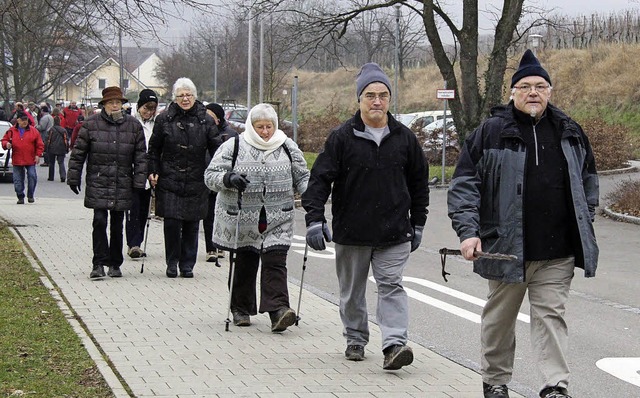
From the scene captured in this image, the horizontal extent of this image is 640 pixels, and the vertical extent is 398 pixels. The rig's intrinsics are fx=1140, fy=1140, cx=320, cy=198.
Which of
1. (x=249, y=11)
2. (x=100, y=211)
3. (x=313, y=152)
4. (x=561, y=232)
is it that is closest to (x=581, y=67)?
(x=313, y=152)

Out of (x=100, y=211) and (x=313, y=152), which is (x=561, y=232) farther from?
(x=313, y=152)

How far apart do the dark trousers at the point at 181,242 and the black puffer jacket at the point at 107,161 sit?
0.50m

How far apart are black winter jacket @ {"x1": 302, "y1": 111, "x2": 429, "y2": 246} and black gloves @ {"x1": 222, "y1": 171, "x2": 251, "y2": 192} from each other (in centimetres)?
119

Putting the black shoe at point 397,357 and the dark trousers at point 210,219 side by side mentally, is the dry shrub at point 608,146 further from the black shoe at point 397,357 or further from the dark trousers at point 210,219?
the black shoe at point 397,357

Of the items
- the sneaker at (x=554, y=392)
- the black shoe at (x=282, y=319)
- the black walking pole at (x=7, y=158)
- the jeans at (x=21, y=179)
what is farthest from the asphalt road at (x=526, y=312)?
the black walking pole at (x=7, y=158)

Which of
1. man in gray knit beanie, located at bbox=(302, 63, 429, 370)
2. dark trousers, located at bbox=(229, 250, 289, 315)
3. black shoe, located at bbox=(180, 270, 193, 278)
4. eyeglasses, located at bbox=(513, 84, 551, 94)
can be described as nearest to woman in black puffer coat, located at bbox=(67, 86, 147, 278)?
black shoe, located at bbox=(180, 270, 193, 278)

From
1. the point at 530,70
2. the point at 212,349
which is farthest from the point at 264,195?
the point at 530,70

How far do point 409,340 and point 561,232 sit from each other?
2.84 meters

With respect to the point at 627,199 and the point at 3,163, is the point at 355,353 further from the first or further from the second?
the point at 3,163

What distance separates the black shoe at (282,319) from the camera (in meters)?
8.60

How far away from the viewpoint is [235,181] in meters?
8.54

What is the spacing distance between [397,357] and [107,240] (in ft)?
16.9

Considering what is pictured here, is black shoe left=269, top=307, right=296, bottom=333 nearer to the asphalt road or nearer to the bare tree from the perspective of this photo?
the asphalt road

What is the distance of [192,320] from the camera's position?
9234 millimetres
